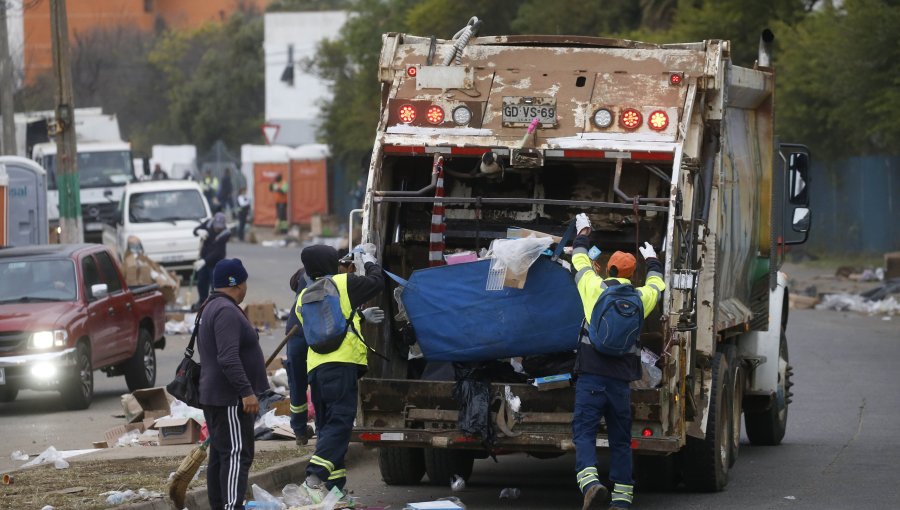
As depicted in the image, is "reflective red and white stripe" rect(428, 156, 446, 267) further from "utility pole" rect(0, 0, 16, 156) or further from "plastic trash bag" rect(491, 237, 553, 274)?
"utility pole" rect(0, 0, 16, 156)

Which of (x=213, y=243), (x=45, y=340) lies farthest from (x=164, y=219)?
(x=45, y=340)

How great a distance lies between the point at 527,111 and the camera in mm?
9703

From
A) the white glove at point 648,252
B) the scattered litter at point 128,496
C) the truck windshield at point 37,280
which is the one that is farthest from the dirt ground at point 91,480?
the truck windshield at point 37,280

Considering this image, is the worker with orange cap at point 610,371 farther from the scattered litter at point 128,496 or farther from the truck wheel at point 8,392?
the truck wheel at point 8,392

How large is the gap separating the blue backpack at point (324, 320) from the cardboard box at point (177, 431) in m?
3.21

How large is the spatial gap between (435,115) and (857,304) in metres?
16.1

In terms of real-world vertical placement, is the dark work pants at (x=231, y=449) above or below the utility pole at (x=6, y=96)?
below

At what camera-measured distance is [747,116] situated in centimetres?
1132

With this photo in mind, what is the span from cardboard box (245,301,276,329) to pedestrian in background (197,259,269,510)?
45.2 feet

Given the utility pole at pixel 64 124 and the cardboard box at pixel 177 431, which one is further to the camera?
the utility pole at pixel 64 124

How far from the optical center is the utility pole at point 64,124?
22.0 metres

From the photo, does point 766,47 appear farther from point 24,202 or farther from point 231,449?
point 24,202

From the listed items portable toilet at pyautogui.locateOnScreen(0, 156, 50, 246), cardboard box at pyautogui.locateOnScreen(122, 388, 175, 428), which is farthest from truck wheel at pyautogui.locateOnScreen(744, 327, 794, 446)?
portable toilet at pyautogui.locateOnScreen(0, 156, 50, 246)

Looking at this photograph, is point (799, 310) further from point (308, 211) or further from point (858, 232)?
point (308, 211)
